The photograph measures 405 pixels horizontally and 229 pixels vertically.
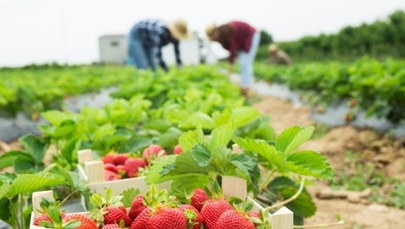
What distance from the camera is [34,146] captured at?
2695 millimetres

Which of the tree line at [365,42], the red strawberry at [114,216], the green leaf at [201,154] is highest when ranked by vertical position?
the green leaf at [201,154]

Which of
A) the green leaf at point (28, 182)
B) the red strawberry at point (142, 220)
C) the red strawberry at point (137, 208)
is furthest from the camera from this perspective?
the green leaf at point (28, 182)

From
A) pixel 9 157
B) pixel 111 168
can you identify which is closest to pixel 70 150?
pixel 9 157

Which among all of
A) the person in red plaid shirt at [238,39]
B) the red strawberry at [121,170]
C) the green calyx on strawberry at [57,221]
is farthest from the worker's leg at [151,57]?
the green calyx on strawberry at [57,221]

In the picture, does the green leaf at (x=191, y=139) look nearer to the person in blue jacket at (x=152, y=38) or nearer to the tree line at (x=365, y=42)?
the person in blue jacket at (x=152, y=38)

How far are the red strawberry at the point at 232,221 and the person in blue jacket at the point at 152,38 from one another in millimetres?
7603

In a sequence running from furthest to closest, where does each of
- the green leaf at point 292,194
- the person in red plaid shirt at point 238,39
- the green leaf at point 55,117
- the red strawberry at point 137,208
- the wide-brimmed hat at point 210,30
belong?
the wide-brimmed hat at point 210,30 < the person in red plaid shirt at point 238,39 < the green leaf at point 55,117 < the green leaf at point 292,194 < the red strawberry at point 137,208

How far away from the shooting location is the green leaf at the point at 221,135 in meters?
1.78

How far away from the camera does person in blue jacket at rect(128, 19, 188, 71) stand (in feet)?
29.6

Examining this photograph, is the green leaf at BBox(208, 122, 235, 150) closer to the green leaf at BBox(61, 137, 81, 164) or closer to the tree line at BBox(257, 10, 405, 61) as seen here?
the green leaf at BBox(61, 137, 81, 164)

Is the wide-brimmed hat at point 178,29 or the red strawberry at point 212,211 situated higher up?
the wide-brimmed hat at point 178,29

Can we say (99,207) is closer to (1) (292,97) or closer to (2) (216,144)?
(2) (216,144)

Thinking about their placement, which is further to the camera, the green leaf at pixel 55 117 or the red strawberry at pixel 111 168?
the green leaf at pixel 55 117

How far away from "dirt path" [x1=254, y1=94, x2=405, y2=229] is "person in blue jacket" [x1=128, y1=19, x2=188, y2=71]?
7.68ft
